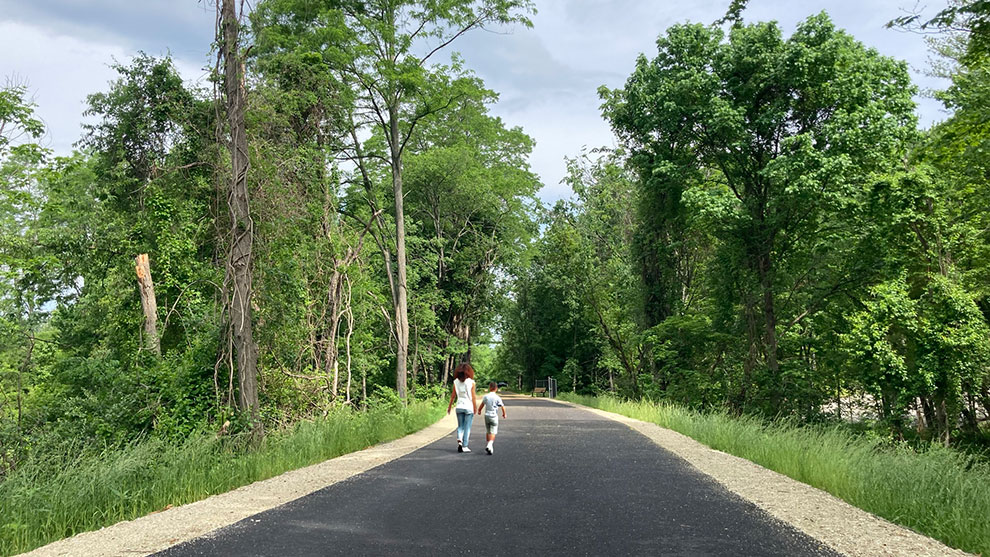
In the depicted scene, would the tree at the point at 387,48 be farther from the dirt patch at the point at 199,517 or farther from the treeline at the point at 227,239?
the dirt patch at the point at 199,517

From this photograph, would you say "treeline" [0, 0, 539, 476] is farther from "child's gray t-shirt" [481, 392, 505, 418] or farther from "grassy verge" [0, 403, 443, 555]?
"child's gray t-shirt" [481, 392, 505, 418]

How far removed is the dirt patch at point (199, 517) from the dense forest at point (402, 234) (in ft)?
9.22

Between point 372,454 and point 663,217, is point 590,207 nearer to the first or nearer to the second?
point 663,217

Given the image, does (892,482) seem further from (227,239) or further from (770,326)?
(770,326)

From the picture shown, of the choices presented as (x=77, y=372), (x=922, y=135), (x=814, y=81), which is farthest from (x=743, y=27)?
(x=77, y=372)

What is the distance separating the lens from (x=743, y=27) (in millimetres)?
23016

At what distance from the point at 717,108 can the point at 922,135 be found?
6.37 metres

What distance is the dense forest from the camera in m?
13.3

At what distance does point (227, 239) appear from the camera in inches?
551

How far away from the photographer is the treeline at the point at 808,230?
17812 millimetres

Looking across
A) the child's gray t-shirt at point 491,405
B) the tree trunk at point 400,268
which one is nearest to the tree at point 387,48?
the tree trunk at point 400,268

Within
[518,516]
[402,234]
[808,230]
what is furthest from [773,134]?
[518,516]

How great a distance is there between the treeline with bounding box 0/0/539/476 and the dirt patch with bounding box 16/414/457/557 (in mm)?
2748

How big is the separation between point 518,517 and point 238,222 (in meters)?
8.08
